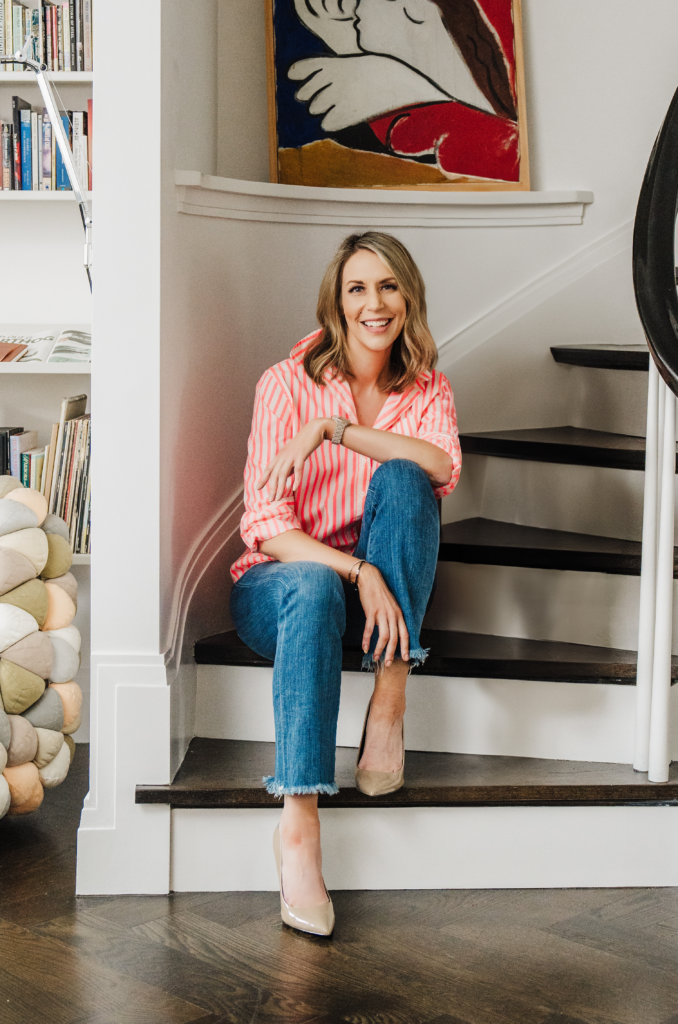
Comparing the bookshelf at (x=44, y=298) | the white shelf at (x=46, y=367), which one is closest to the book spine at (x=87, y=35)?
the bookshelf at (x=44, y=298)

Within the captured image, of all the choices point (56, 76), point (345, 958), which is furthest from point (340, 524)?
point (56, 76)

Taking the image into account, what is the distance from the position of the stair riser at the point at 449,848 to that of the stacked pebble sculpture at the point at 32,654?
1.20 feet

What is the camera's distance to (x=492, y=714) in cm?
200

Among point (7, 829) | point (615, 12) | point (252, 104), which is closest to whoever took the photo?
point (7, 829)

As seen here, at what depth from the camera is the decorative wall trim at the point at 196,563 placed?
1.92 metres

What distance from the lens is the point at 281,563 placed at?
1812mm

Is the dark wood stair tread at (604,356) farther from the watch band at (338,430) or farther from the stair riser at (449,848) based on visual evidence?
the stair riser at (449,848)

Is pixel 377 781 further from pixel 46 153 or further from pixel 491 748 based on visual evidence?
pixel 46 153

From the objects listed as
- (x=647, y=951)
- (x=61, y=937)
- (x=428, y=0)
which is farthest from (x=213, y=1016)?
(x=428, y=0)

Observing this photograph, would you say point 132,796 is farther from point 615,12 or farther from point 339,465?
point 615,12

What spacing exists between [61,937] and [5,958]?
0.10 metres

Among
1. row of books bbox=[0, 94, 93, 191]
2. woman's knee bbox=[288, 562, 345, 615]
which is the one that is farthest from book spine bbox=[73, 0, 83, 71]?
woman's knee bbox=[288, 562, 345, 615]

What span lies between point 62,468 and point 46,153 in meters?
0.78

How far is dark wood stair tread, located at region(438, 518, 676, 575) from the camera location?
6.78 ft
